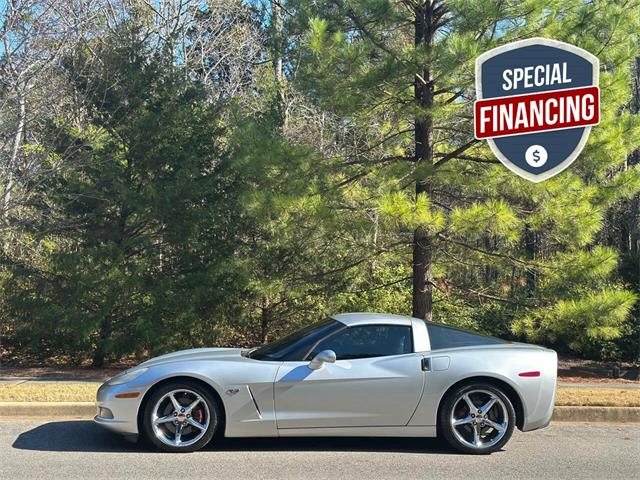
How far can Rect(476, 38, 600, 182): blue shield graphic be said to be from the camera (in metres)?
9.42

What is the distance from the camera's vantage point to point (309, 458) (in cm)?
597

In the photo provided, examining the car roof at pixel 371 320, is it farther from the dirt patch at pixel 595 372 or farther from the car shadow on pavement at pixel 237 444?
the dirt patch at pixel 595 372

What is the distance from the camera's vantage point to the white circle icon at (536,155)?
32.0 feet

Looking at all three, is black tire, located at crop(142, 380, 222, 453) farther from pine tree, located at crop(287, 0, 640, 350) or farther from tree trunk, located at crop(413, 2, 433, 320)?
tree trunk, located at crop(413, 2, 433, 320)

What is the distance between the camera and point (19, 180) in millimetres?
11148

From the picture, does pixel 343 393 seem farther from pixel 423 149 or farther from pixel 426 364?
pixel 423 149

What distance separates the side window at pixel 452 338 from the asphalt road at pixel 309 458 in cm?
96

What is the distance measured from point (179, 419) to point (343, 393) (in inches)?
56.7

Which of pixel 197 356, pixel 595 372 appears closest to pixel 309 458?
pixel 197 356

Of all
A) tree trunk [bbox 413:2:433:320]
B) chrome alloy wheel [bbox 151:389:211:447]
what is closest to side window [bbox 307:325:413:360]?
chrome alloy wheel [bbox 151:389:211:447]

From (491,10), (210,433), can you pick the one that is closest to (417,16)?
(491,10)

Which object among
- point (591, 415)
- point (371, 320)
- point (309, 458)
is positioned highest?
point (371, 320)

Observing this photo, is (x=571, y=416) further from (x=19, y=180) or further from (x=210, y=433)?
(x=19, y=180)

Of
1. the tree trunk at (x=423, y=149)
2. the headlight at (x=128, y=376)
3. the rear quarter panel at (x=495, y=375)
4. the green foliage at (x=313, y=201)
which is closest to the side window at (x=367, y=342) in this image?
the rear quarter panel at (x=495, y=375)
